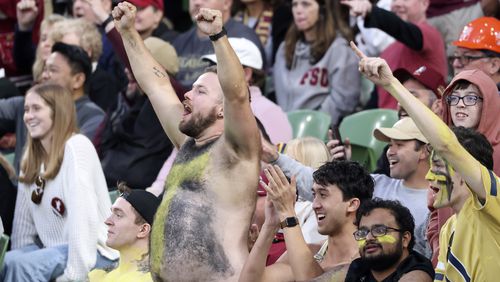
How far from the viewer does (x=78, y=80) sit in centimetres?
1015

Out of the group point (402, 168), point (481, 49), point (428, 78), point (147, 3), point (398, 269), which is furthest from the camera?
point (147, 3)

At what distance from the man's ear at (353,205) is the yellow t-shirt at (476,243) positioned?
826 millimetres

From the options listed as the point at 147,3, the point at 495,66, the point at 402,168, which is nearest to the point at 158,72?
the point at 402,168

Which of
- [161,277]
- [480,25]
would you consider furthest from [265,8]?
[161,277]

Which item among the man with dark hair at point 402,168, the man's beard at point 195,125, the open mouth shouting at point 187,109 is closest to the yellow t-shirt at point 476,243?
the man with dark hair at point 402,168

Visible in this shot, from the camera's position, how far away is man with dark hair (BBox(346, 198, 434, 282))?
623 cm

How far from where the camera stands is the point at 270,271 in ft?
21.6

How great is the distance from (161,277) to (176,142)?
3.09ft

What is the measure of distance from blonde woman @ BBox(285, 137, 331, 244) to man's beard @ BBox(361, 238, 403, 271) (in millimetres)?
1239

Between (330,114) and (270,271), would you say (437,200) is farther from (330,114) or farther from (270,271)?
(330,114)

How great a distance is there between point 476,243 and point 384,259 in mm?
584

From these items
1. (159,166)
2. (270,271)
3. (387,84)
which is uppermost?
(387,84)

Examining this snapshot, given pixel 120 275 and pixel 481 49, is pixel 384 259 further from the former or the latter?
pixel 481 49

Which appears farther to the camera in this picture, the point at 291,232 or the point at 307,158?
the point at 307,158
